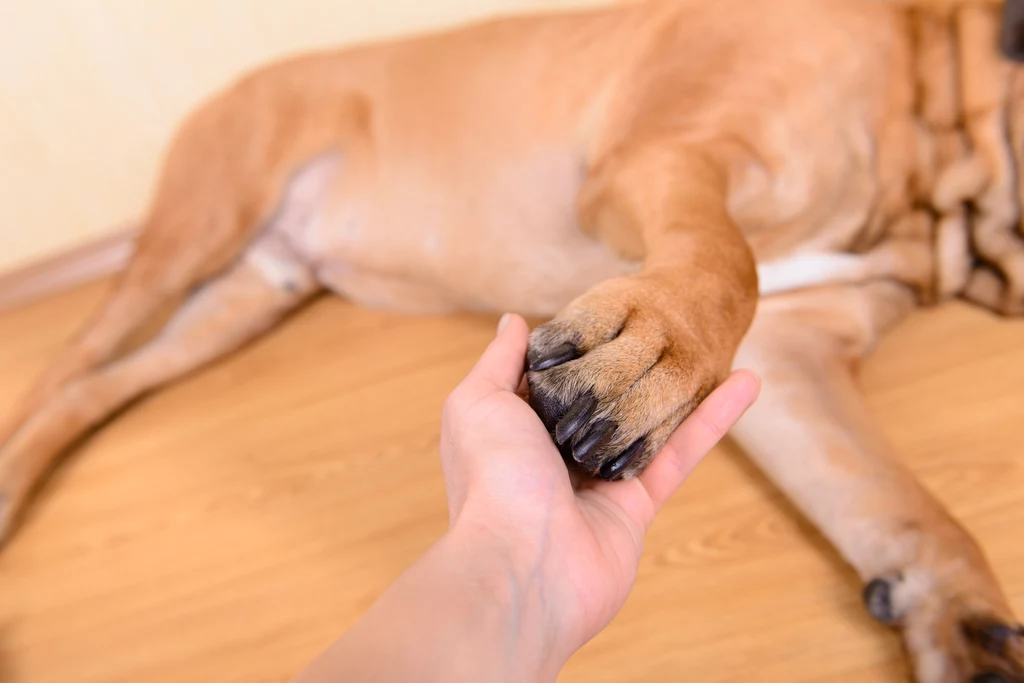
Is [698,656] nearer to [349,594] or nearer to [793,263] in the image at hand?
[349,594]

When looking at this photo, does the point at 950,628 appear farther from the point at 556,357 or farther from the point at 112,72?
the point at 112,72

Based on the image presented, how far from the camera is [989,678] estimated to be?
88cm

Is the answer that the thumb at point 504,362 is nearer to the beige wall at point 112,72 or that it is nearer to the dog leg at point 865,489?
the dog leg at point 865,489

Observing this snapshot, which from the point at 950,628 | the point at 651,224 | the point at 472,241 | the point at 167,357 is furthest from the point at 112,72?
the point at 950,628

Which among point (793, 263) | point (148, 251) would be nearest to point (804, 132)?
point (793, 263)

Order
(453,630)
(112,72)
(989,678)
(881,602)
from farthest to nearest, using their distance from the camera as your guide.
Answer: (112,72), (881,602), (989,678), (453,630)

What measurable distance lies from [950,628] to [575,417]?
0.57 meters

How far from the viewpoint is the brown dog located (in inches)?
36.2

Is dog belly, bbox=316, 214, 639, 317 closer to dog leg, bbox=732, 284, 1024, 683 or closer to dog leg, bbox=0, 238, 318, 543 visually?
dog leg, bbox=0, 238, 318, 543

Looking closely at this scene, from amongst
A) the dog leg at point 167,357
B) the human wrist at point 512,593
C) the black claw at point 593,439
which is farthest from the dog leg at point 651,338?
the dog leg at point 167,357

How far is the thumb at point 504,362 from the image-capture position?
820mm

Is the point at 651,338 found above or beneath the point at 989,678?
above

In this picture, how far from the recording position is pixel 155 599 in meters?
1.33

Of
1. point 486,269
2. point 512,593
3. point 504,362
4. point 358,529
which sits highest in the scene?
point 504,362
